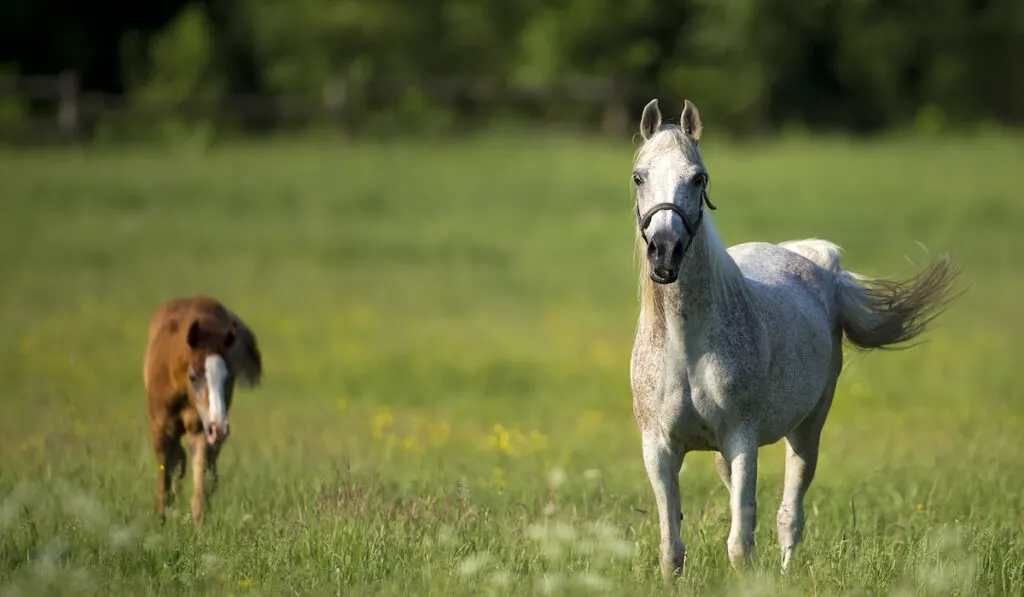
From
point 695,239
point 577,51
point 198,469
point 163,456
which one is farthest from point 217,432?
point 577,51

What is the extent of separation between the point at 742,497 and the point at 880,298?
7.04ft

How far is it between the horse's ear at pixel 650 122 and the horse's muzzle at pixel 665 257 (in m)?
0.74

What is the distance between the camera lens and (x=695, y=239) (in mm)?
5855

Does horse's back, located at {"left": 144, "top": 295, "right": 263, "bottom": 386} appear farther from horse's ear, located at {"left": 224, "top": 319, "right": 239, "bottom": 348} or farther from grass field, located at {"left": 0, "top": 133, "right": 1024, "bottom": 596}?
grass field, located at {"left": 0, "top": 133, "right": 1024, "bottom": 596}

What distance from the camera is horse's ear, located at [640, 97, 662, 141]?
5867 millimetres

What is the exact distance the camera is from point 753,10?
142 feet

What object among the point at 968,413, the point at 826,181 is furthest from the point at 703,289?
the point at 826,181

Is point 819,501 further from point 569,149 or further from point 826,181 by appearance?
point 569,149

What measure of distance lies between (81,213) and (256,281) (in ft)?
22.6

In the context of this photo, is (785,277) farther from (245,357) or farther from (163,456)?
(163,456)

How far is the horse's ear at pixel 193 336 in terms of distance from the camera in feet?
24.2

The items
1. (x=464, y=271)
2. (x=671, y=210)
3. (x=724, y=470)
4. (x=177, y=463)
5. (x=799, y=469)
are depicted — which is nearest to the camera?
(x=671, y=210)

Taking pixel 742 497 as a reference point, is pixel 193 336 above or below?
above

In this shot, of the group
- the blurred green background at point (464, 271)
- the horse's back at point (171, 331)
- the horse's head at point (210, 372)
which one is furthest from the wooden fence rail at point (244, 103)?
the horse's head at point (210, 372)
